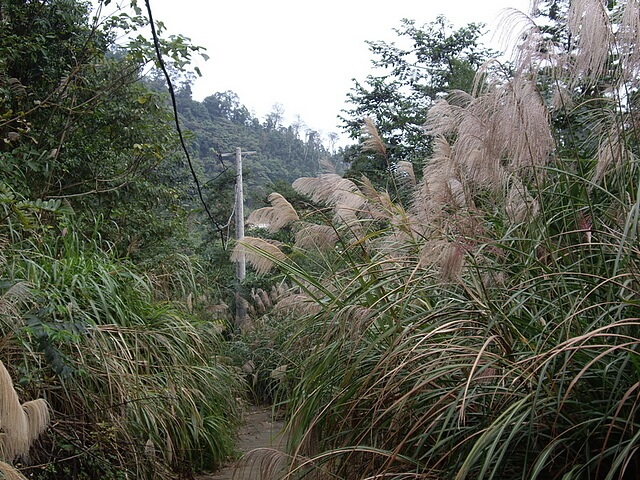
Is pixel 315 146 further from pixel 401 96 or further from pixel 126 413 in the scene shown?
pixel 126 413

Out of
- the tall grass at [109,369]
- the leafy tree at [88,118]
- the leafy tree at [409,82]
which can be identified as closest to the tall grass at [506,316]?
the tall grass at [109,369]

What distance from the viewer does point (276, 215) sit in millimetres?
4555

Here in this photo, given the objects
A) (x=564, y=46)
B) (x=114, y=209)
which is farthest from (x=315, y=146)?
(x=564, y=46)

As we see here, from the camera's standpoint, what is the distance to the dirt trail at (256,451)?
9.94ft

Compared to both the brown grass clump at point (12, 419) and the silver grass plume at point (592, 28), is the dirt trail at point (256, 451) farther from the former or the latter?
the silver grass plume at point (592, 28)

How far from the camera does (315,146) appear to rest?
3397 cm

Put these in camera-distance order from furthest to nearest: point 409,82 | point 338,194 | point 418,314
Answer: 1. point 409,82
2. point 338,194
3. point 418,314

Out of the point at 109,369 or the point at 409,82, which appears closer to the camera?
the point at 109,369

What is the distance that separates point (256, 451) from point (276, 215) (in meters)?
1.84

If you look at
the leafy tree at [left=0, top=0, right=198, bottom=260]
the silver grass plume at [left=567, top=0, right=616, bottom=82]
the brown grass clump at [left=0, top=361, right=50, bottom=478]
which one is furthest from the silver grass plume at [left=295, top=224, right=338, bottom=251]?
the leafy tree at [left=0, top=0, right=198, bottom=260]

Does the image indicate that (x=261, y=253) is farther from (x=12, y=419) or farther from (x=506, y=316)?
(x=12, y=419)

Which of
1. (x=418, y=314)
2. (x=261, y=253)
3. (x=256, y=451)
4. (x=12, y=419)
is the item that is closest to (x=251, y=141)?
(x=261, y=253)

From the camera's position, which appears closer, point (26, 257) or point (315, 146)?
point (26, 257)

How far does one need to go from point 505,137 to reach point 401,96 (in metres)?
17.7
